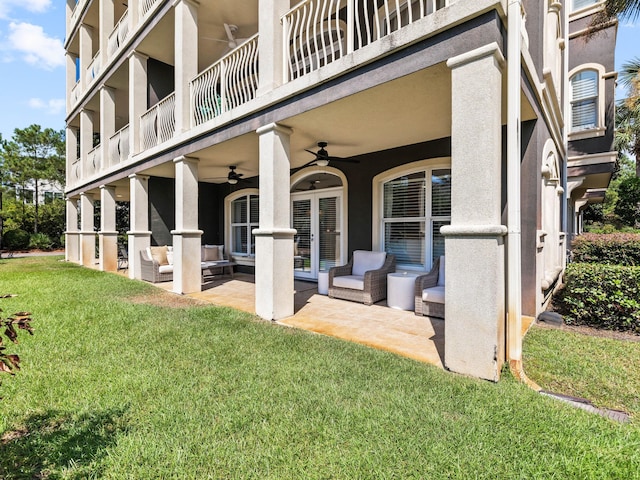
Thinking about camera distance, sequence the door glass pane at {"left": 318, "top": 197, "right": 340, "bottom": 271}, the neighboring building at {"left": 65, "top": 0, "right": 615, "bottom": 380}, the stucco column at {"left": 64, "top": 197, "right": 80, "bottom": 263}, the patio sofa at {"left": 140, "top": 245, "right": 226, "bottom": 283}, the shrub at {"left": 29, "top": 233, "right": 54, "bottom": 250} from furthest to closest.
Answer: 1. the shrub at {"left": 29, "top": 233, "right": 54, "bottom": 250}
2. the stucco column at {"left": 64, "top": 197, "right": 80, "bottom": 263}
3. the patio sofa at {"left": 140, "top": 245, "right": 226, "bottom": 283}
4. the door glass pane at {"left": 318, "top": 197, "right": 340, "bottom": 271}
5. the neighboring building at {"left": 65, "top": 0, "right": 615, "bottom": 380}

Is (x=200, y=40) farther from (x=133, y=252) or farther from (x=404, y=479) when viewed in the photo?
(x=404, y=479)

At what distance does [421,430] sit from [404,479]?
47 cm

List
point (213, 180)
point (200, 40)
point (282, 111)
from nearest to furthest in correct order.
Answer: point (282, 111), point (200, 40), point (213, 180)

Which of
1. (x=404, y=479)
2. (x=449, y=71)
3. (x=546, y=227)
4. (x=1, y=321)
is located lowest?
(x=404, y=479)

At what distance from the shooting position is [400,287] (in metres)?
5.70

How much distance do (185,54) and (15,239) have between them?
21594 mm

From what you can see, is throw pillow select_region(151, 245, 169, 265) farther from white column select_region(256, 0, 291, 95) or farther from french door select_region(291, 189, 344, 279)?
white column select_region(256, 0, 291, 95)

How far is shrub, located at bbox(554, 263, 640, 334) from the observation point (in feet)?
14.7

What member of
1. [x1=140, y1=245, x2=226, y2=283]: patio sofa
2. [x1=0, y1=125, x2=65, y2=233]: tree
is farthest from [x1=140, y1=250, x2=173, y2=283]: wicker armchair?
[x1=0, y1=125, x2=65, y2=233]: tree

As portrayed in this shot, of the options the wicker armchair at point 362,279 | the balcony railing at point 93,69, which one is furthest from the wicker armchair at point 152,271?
the balcony railing at point 93,69

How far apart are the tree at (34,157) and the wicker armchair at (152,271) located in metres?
20.0

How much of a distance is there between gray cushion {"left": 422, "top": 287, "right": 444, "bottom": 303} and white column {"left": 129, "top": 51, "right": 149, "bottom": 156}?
8343 mm

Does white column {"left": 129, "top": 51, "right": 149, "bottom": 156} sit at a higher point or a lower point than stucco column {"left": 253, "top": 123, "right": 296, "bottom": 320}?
higher

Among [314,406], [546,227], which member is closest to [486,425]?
[314,406]
